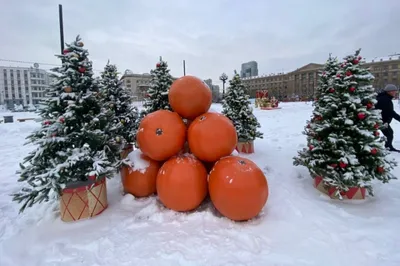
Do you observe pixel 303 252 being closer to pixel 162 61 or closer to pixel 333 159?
pixel 333 159

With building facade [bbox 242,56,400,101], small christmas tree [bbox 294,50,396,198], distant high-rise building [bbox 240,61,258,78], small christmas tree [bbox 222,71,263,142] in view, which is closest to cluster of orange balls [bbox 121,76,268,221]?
small christmas tree [bbox 294,50,396,198]

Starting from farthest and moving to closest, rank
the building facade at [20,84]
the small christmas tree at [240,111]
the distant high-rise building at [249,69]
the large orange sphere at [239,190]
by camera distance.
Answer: the distant high-rise building at [249,69]
the building facade at [20,84]
the small christmas tree at [240,111]
the large orange sphere at [239,190]

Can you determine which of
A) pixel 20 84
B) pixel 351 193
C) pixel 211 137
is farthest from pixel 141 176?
pixel 20 84

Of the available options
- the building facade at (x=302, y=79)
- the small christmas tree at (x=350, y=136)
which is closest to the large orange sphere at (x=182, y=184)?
the small christmas tree at (x=350, y=136)

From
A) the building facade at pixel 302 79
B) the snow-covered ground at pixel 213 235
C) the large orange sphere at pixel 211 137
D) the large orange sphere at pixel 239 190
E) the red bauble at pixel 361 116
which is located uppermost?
the building facade at pixel 302 79

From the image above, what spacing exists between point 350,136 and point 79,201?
413 centimetres

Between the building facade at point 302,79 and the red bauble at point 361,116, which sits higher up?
the building facade at point 302,79

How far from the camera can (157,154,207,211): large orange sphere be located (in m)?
3.16

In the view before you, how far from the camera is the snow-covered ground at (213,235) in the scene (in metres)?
2.38

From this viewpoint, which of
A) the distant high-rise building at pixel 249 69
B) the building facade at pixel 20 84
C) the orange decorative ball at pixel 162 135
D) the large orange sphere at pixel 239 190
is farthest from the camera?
the distant high-rise building at pixel 249 69

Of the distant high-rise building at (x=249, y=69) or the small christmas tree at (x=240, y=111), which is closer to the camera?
the small christmas tree at (x=240, y=111)

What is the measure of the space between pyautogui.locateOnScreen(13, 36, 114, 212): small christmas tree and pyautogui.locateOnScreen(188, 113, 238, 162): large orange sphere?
4.20 feet

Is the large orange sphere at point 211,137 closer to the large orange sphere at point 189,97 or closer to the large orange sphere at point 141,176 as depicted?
the large orange sphere at point 189,97

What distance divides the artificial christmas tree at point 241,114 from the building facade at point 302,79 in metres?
50.8
